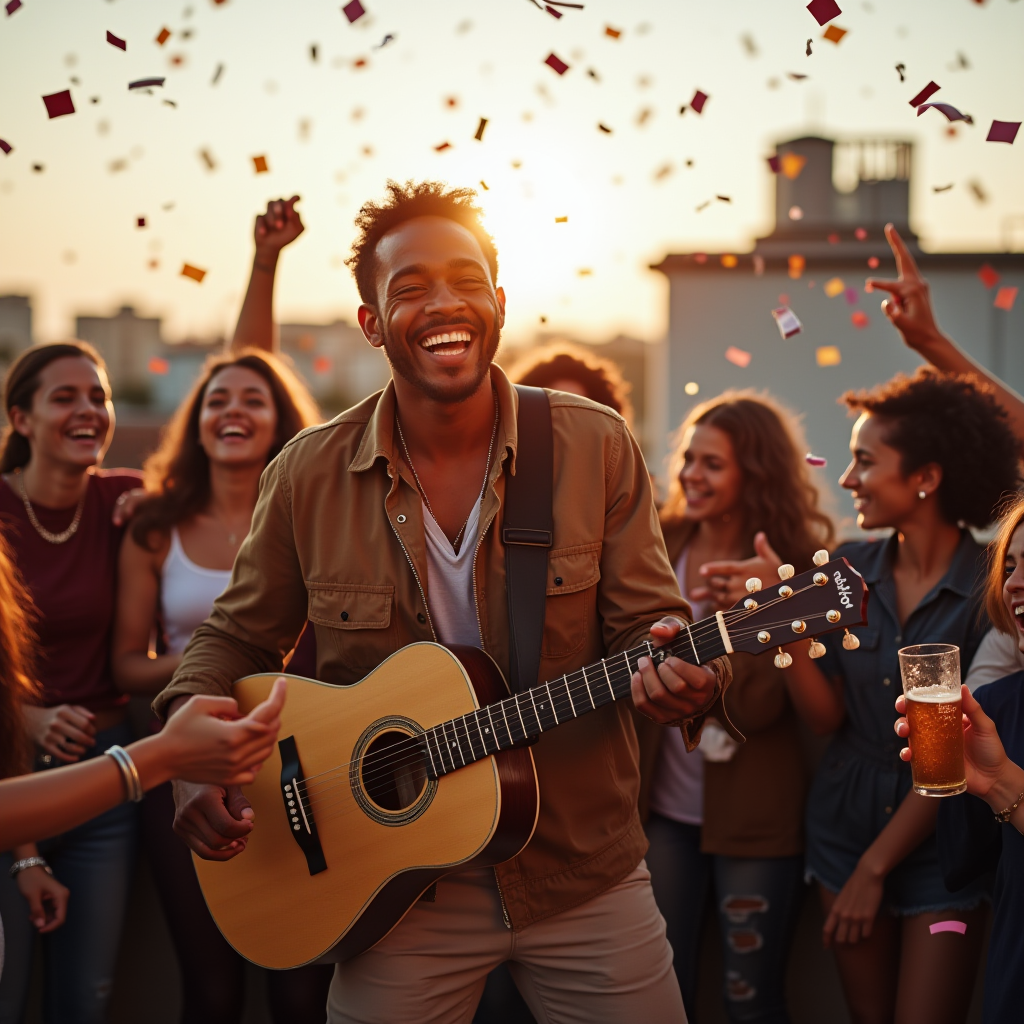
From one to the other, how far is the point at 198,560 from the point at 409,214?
5.66 ft

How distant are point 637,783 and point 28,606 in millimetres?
2296

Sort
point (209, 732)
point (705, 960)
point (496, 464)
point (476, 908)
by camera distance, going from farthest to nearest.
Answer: point (705, 960) → point (496, 464) → point (476, 908) → point (209, 732)

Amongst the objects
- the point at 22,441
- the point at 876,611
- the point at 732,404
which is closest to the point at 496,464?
the point at 876,611

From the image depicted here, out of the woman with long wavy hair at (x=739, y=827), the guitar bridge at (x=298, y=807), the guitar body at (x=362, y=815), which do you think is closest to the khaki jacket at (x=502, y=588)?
the guitar body at (x=362, y=815)

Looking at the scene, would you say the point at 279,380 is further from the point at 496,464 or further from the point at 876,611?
the point at 876,611

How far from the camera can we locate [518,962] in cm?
276

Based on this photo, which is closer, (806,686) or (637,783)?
(637,783)

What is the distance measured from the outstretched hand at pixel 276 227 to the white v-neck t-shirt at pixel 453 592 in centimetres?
213

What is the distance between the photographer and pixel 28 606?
3926 mm

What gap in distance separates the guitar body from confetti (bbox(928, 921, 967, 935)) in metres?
1.38

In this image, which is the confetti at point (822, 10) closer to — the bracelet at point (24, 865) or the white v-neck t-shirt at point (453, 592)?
the white v-neck t-shirt at point (453, 592)

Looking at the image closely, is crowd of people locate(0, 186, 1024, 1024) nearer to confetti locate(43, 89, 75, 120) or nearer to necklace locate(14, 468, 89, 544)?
necklace locate(14, 468, 89, 544)

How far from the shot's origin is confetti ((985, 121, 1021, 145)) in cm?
350

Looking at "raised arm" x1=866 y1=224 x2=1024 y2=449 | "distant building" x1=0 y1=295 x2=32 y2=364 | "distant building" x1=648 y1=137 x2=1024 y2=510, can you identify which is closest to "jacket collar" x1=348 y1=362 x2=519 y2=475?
"raised arm" x1=866 y1=224 x2=1024 y2=449
